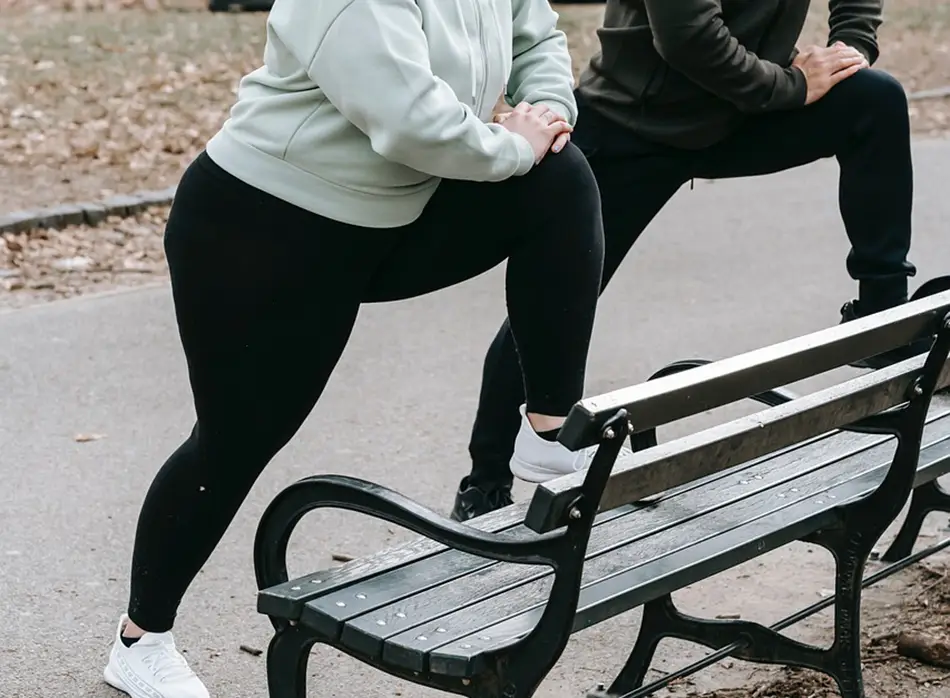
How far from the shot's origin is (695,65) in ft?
12.2

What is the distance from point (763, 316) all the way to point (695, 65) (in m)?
2.97

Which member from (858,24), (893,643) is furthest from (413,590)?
(858,24)

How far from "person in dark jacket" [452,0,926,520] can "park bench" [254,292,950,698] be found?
84 cm

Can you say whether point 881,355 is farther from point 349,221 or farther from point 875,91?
point 349,221

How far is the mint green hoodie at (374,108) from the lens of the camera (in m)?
2.53

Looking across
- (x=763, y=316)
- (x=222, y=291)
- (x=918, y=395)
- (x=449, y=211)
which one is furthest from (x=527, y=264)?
(x=763, y=316)

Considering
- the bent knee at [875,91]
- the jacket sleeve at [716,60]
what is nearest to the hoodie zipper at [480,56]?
the jacket sleeve at [716,60]

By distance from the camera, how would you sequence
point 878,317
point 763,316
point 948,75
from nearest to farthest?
point 878,317 → point 763,316 → point 948,75

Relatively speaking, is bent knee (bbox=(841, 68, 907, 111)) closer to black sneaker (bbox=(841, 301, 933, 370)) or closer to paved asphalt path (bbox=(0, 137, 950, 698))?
black sneaker (bbox=(841, 301, 933, 370))

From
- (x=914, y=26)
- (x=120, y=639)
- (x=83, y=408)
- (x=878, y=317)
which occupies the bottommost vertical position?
(x=914, y=26)

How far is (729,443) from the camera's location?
244 centimetres

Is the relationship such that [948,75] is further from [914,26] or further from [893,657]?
[893,657]

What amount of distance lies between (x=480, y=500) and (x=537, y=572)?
1.20 m

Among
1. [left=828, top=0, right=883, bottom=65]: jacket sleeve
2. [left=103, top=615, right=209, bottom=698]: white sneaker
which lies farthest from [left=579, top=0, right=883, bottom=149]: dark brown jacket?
[left=103, top=615, right=209, bottom=698]: white sneaker
